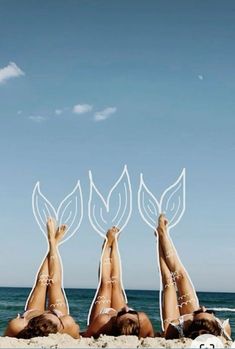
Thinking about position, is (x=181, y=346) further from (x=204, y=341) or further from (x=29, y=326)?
(x=29, y=326)

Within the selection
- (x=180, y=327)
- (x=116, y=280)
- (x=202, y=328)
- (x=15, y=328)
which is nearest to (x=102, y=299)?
(x=116, y=280)

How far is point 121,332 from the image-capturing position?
19.4 ft

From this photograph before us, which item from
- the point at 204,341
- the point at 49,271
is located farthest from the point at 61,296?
the point at 204,341

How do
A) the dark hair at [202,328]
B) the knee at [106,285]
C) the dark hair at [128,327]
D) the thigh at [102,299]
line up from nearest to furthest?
the dark hair at [202,328] → the dark hair at [128,327] → the thigh at [102,299] → the knee at [106,285]

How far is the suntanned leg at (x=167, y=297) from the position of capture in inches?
277

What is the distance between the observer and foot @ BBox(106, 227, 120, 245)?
26.4ft

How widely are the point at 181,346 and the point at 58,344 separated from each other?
1174 millimetres

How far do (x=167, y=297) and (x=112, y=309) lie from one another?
752 millimetres

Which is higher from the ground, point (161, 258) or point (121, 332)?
point (161, 258)

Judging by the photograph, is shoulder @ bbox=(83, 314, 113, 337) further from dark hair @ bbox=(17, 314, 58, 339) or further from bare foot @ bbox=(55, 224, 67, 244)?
bare foot @ bbox=(55, 224, 67, 244)

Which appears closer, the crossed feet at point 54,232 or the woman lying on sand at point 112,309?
the woman lying on sand at point 112,309

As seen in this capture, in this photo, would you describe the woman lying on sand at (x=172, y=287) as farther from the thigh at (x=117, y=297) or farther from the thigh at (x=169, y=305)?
the thigh at (x=117, y=297)

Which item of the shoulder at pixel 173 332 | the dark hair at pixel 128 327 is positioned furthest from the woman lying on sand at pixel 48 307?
the shoulder at pixel 173 332

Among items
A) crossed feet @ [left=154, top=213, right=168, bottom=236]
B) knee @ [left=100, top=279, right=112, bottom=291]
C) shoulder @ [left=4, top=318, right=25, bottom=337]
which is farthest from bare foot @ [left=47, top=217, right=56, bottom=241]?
shoulder @ [left=4, top=318, right=25, bottom=337]
